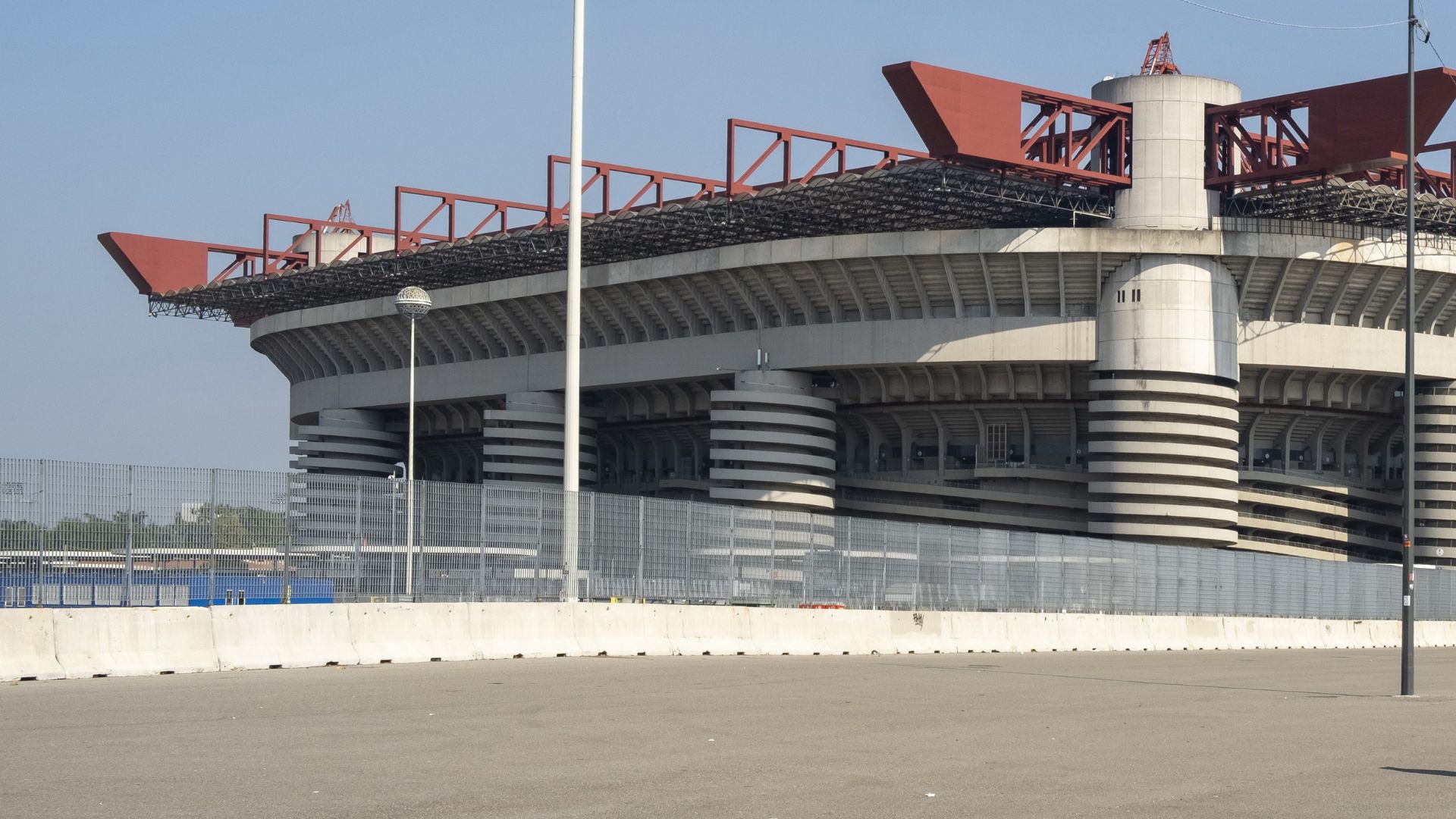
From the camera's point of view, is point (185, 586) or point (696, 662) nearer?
point (185, 586)

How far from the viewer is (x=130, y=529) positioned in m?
23.4

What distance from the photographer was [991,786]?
1348 centimetres

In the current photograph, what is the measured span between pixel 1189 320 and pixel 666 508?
106 feet

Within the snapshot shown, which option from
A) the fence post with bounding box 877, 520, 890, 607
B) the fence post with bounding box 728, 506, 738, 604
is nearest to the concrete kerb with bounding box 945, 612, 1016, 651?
the fence post with bounding box 877, 520, 890, 607

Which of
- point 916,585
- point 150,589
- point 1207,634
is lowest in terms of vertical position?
point 1207,634

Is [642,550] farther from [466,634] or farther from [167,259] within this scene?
[167,259]

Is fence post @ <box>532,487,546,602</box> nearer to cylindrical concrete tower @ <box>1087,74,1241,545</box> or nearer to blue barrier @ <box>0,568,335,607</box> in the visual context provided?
blue barrier @ <box>0,568,335,607</box>

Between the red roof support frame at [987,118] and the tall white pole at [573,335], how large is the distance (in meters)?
19.8

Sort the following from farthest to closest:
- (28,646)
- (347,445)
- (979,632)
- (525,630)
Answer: (347,445) → (979,632) → (525,630) → (28,646)

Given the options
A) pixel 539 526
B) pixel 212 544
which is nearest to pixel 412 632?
pixel 212 544

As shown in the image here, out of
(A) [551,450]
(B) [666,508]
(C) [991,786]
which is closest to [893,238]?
(A) [551,450]

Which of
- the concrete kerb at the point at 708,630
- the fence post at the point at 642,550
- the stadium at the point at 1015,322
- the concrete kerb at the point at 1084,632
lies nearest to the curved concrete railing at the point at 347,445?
the stadium at the point at 1015,322

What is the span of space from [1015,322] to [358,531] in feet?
129

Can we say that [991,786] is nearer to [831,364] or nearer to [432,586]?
[432,586]
